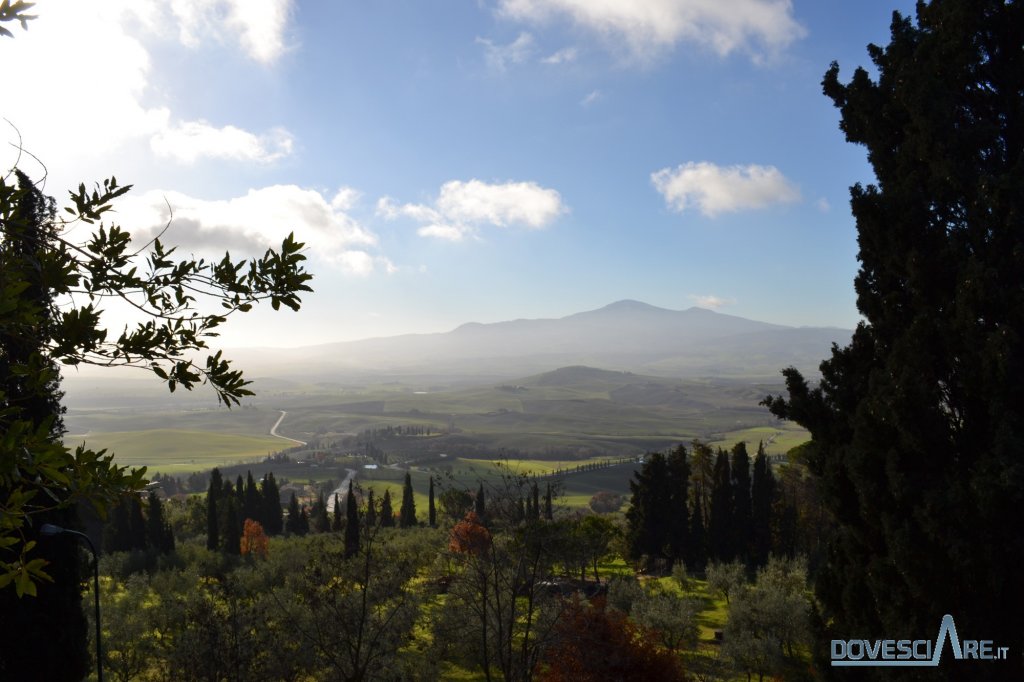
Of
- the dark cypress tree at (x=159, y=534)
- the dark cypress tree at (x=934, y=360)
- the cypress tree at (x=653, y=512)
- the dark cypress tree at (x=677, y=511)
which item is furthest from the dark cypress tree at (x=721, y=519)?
the dark cypress tree at (x=159, y=534)

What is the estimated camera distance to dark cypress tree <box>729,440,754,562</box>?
4475cm

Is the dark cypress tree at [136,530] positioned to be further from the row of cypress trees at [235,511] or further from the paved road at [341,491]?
the paved road at [341,491]

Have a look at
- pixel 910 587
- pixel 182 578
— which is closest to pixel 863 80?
pixel 910 587

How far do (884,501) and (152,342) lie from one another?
10394mm

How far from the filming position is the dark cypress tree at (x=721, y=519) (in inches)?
1762

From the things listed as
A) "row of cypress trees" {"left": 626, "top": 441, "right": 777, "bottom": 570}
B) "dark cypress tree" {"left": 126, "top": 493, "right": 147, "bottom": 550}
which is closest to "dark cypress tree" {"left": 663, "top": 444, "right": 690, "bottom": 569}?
"row of cypress trees" {"left": 626, "top": 441, "right": 777, "bottom": 570}

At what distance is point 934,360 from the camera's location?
9.14 metres

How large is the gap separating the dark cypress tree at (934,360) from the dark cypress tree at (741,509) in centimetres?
3570

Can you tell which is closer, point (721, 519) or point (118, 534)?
point (721, 519)

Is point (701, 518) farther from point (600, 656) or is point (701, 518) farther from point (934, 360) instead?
point (934, 360)

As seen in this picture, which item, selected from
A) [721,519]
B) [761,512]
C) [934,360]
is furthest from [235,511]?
[934,360]

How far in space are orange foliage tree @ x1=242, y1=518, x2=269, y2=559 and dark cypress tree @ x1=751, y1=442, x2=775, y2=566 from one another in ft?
128

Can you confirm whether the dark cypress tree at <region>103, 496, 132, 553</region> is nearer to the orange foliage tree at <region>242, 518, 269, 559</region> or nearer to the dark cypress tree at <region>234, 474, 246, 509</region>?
the orange foliage tree at <region>242, 518, 269, 559</region>

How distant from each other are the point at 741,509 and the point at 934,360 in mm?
40014
